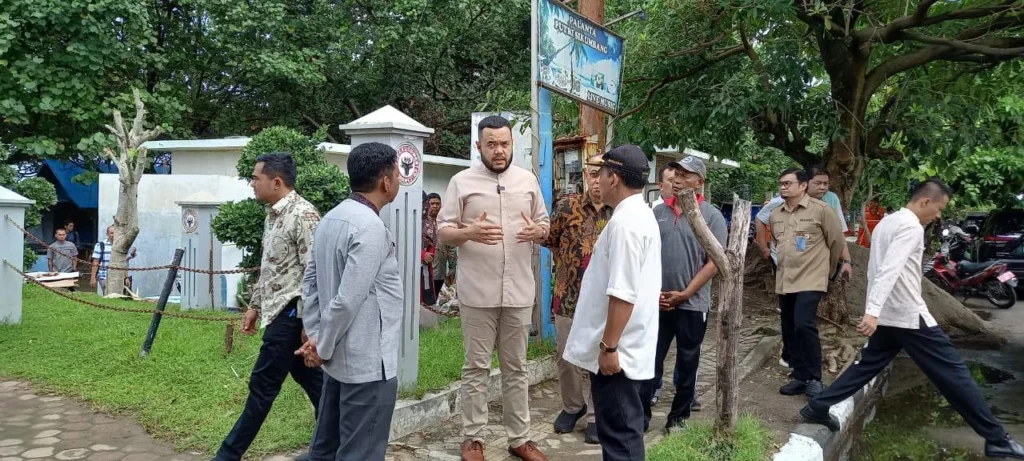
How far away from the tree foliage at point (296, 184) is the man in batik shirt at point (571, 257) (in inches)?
118

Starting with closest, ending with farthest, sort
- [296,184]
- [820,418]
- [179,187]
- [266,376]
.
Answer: [266,376]
[820,418]
[296,184]
[179,187]

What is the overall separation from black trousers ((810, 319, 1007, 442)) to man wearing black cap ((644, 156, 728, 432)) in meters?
1.04

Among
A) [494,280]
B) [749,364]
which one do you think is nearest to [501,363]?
[494,280]

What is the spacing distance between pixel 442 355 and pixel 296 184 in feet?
7.55

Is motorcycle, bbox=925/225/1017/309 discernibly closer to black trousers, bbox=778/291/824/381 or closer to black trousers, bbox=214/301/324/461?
black trousers, bbox=778/291/824/381

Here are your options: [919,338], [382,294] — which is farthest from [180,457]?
[919,338]

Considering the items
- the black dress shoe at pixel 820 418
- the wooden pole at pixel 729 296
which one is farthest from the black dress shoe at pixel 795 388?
the wooden pole at pixel 729 296

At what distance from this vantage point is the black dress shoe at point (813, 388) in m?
5.21

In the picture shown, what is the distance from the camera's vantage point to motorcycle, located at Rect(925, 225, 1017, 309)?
12.1 m

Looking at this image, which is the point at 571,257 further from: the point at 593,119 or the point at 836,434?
the point at 593,119

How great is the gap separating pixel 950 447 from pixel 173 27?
581 inches

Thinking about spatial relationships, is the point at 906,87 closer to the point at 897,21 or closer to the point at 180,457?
the point at 897,21

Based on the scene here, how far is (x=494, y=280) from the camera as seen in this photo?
12.8 feet

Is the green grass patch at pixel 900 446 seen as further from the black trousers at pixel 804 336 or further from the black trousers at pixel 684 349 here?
the black trousers at pixel 684 349
